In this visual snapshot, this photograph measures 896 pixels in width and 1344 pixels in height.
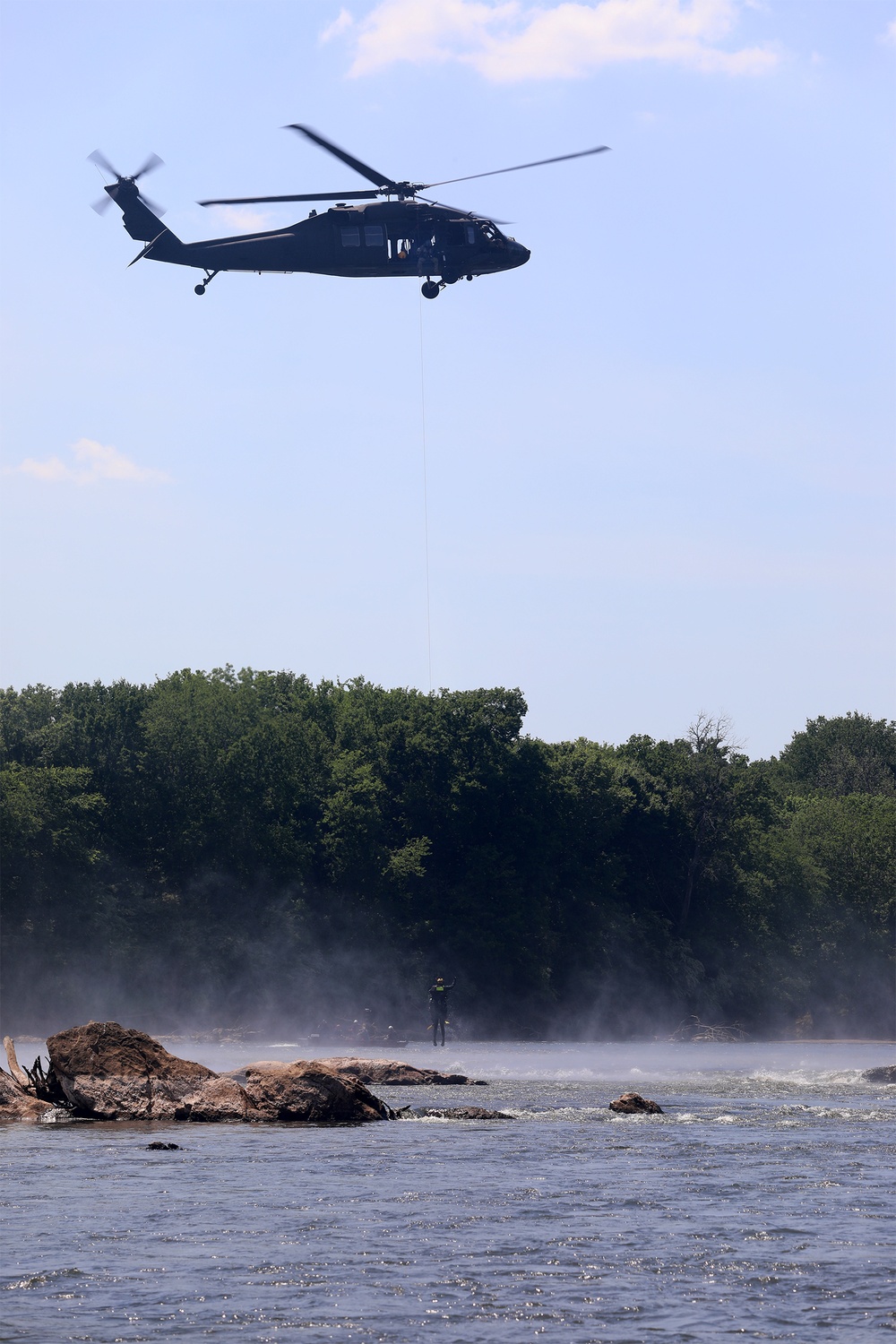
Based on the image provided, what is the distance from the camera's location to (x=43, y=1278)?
57.3ft

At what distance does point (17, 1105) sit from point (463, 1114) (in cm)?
959

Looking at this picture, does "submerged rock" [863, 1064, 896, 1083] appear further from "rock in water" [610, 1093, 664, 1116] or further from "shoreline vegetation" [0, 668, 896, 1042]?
"shoreline vegetation" [0, 668, 896, 1042]

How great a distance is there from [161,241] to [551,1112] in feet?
105

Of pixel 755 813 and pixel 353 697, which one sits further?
pixel 755 813

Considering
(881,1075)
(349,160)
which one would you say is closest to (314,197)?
(349,160)

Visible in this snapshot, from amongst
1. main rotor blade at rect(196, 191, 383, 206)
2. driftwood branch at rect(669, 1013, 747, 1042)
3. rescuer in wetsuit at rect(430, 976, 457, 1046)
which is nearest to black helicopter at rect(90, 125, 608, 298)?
main rotor blade at rect(196, 191, 383, 206)

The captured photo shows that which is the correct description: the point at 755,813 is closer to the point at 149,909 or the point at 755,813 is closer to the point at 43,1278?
the point at 149,909

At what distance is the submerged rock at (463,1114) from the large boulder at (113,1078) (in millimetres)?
5129

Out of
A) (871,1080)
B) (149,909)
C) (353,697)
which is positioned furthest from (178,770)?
(871,1080)

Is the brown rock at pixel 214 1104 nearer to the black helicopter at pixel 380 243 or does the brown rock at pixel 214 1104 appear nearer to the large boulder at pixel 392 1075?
the large boulder at pixel 392 1075

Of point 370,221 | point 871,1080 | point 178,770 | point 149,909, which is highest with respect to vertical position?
point 370,221

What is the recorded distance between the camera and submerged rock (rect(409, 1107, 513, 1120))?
34250 mm

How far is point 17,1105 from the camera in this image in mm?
32844

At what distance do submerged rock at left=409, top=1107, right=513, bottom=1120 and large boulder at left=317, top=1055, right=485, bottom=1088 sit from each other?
21.4 feet
